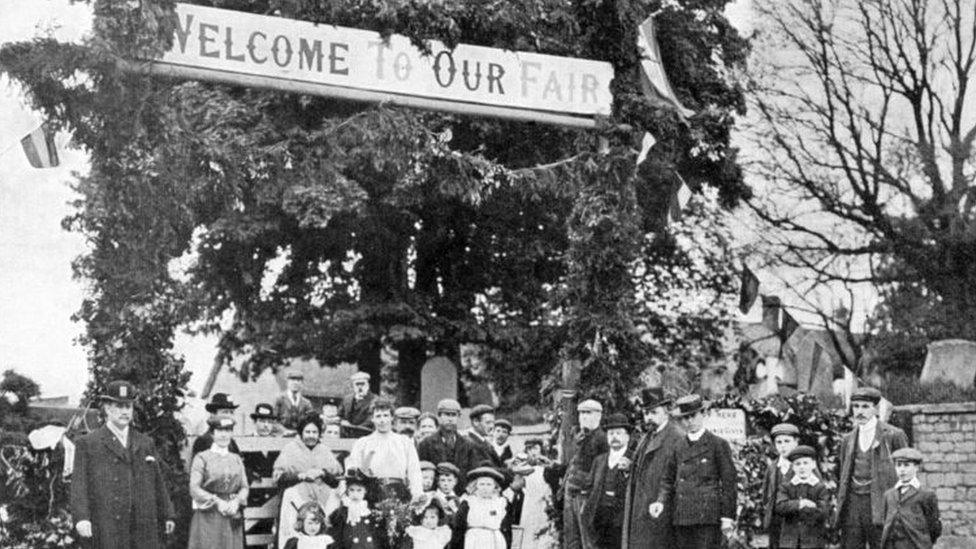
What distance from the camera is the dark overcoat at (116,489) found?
8984 millimetres

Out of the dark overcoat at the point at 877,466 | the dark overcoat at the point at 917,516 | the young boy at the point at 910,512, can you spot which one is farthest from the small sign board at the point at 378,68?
the dark overcoat at the point at 917,516

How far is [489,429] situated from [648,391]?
272cm

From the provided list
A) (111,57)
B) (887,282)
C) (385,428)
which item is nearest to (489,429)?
(385,428)

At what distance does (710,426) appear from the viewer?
13.4m

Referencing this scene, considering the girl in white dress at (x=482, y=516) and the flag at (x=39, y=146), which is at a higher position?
the flag at (x=39, y=146)

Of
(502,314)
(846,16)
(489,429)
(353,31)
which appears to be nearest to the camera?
(353,31)

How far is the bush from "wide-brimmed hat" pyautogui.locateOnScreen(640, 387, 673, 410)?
728 cm

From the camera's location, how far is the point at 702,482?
9602 millimetres

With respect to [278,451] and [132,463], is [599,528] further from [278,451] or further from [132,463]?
[132,463]

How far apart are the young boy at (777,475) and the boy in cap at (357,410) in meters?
3.90

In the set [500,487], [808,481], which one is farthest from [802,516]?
[500,487]

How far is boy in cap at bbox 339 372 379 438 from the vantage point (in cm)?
1262

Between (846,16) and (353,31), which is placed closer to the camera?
(353,31)

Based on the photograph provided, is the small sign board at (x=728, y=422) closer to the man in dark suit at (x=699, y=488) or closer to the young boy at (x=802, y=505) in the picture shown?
the young boy at (x=802, y=505)
